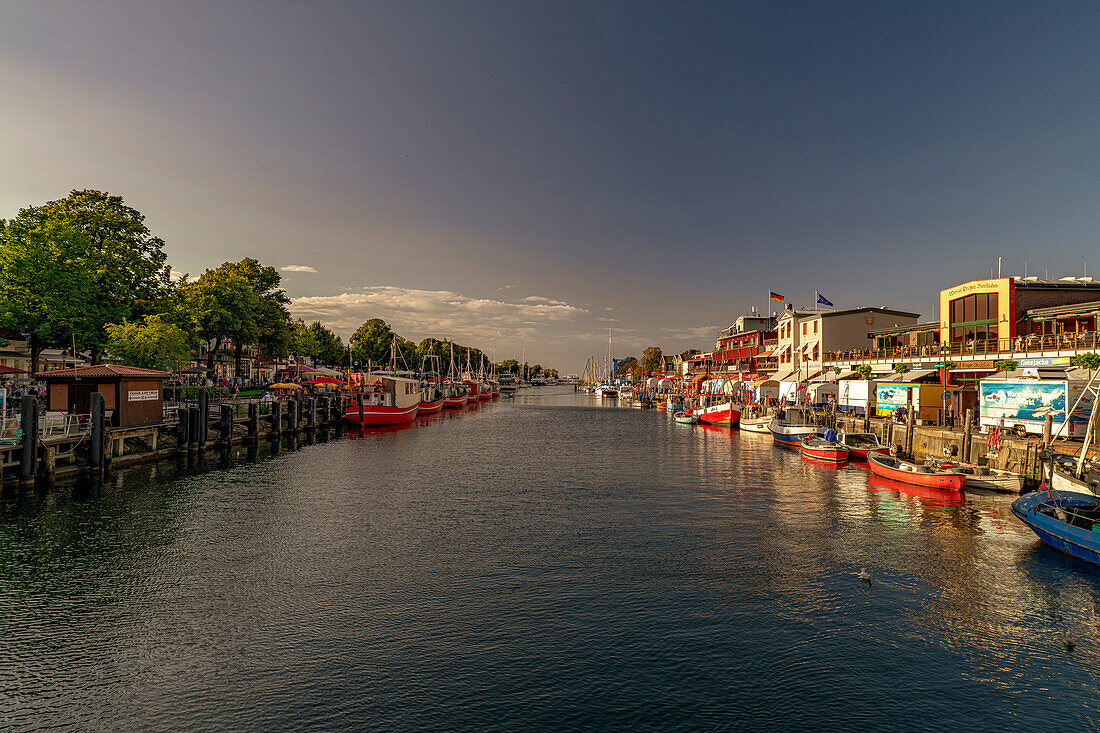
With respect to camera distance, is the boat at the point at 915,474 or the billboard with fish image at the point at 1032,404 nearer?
the boat at the point at 915,474

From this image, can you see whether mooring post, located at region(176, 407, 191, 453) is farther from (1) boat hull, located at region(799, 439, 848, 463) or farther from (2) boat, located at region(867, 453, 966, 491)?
(2) boat, located at region(867, 453, 966, 491)

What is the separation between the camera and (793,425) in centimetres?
6109

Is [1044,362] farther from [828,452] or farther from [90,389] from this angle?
[90,389]

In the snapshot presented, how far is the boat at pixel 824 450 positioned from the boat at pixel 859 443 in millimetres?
1019

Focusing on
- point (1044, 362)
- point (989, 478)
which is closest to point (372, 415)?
point (989, 478)

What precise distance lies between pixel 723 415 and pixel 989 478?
49.0 m

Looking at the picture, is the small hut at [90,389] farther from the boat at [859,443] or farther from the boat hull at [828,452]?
the boat at [859,443]

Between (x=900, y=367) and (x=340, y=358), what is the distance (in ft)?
468

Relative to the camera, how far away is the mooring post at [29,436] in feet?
99.6

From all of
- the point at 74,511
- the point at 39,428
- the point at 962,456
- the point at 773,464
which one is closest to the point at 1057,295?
the point at 962,456

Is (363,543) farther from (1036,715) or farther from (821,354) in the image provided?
(821,354)

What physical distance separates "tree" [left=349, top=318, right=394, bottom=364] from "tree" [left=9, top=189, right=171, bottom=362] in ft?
309

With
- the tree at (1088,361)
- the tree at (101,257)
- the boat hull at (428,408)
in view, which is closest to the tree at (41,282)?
the tree at (101,257)

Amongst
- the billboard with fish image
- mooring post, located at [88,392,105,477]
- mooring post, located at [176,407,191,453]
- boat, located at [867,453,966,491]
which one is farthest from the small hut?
the billboard with fish image
